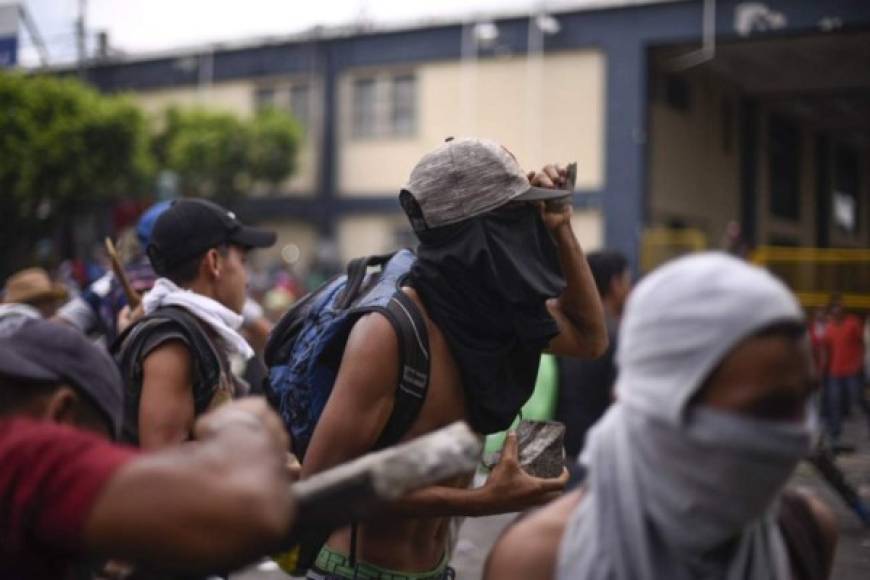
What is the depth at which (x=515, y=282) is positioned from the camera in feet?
9.18

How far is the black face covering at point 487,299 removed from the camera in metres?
2.76

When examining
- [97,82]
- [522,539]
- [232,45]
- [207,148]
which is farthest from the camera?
[97,82]

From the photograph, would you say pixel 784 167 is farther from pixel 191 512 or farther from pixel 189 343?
pixel 191 512

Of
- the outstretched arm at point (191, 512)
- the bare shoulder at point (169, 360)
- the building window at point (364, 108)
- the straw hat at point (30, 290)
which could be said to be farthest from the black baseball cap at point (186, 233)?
the building window at point (364, 108)

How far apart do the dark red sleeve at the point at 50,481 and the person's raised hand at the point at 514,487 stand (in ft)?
3.97

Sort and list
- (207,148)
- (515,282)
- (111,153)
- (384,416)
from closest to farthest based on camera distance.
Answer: (384,416)
(515,282)
(111,153)
(207,148)

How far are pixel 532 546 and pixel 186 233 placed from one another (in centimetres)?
209

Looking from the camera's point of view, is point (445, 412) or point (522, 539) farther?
point (445, 412)

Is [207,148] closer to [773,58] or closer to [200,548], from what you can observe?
[773,58]

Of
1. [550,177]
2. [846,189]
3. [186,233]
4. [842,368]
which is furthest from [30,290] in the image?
[846,189]

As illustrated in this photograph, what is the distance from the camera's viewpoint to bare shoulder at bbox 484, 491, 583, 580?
1.75 metres

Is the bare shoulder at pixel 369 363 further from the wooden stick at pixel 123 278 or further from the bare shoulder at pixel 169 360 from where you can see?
the wooden stick at pixel 123 278

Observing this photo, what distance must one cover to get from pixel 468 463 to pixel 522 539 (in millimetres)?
262

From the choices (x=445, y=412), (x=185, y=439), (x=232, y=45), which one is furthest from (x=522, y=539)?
(x=232, y=45)
